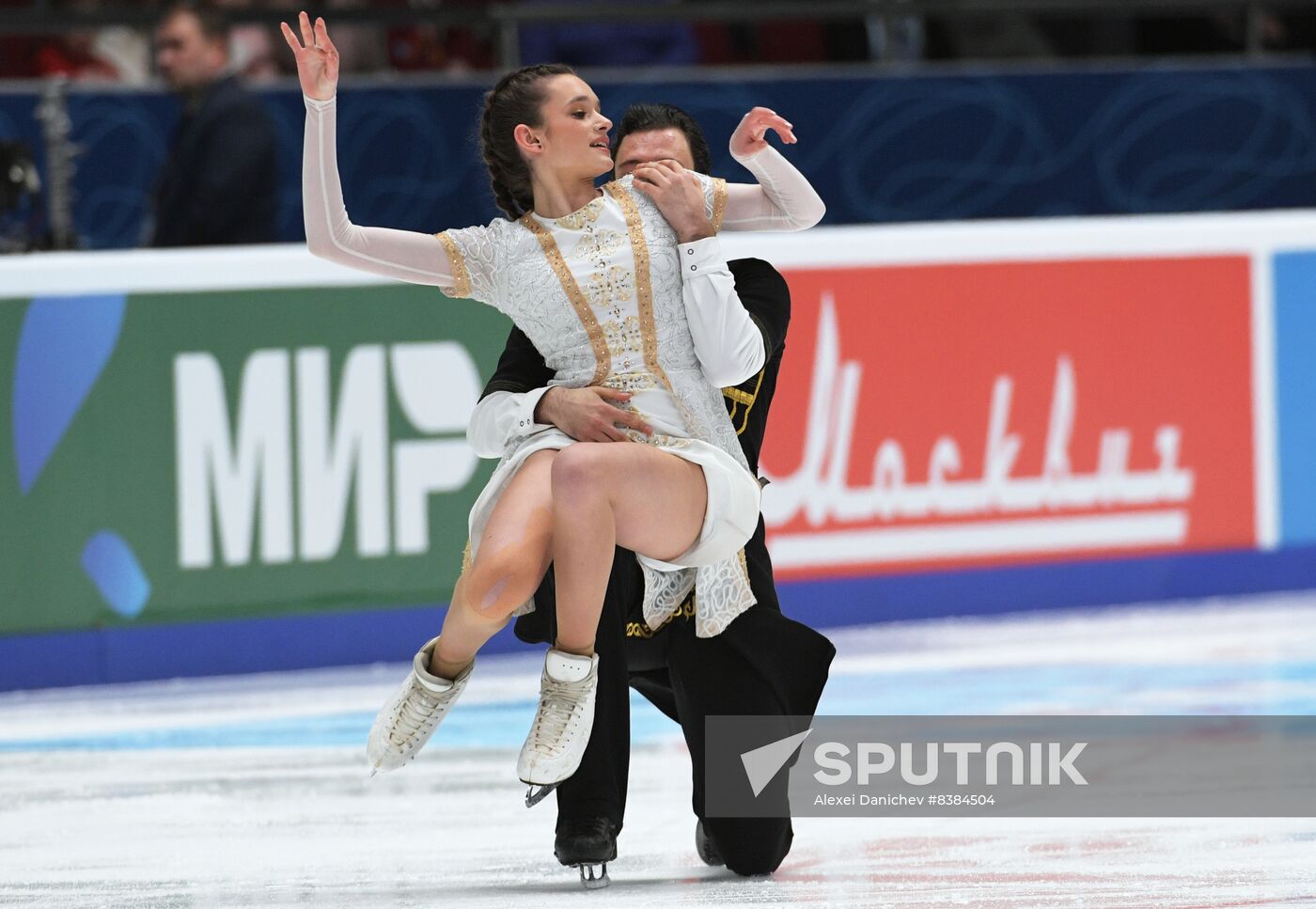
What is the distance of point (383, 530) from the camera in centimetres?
517

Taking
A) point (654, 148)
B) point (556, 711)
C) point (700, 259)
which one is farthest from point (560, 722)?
point (654, 148)

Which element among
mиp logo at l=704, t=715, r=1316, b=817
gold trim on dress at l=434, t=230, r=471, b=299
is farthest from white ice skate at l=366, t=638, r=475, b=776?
gold trim on dress at l=434, t=230, r=471, b=299

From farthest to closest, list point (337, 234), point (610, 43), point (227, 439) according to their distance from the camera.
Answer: point (610, 43)
point (227, 439)
point (337, 234)

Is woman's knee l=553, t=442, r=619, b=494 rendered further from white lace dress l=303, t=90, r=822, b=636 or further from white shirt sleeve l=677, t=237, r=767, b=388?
white shirt sleeve l=677, t=237, r=767, b=388

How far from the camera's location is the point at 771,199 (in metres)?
3.11

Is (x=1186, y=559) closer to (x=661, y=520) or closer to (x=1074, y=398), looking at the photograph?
(x=1074, y=398)

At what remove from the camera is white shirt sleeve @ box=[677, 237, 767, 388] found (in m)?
2.95

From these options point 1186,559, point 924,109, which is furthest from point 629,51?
point 1186,559

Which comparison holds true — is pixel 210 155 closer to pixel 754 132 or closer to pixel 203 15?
pixel 203 15

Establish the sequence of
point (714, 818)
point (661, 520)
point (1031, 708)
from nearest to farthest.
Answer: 1. point (661, 520)
2. point (714, 818)
3. point (1031, 708)

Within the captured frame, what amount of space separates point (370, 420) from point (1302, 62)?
3640 millimetres

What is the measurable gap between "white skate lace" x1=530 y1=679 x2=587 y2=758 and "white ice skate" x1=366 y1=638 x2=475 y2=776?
0.42 ft

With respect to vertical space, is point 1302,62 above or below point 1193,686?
above

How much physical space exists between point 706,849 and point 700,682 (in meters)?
0.28
